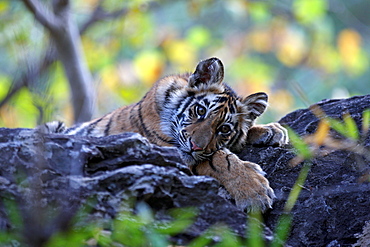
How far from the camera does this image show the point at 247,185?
2.82 metres

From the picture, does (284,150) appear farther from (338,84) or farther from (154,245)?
(338,84)

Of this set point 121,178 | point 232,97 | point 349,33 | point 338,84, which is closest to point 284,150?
point 232,97

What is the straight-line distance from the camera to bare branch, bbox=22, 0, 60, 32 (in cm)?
584

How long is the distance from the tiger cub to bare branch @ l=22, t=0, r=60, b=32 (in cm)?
221

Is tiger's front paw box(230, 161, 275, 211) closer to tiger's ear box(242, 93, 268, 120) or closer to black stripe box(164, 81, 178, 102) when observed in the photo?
tiger's ear box(242, 93, 268, 120)

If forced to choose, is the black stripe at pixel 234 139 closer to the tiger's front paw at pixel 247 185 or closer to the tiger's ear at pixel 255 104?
the tiger's ear at pixel 255 104

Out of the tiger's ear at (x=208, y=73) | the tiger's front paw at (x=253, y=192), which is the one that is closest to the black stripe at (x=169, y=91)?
the tiger's ear at (x=208, y=73)

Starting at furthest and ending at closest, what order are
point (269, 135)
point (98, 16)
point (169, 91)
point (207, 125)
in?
point (98, 16) < point (169, 91) < point (269, 135) < point (207, 125)

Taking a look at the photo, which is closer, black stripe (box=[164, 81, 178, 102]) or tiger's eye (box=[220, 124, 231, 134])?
tiger's eye (box=[220, 124, 231, 134])

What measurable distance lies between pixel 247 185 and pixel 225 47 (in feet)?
39.2

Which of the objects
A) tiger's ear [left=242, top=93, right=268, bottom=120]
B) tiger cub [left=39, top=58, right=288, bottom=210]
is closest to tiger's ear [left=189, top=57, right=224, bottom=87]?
tiger cub [left=39, top=58, right=288, bottom=210]

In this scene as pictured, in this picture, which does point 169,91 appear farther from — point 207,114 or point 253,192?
point 253,192

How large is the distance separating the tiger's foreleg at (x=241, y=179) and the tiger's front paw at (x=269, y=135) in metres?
0.40

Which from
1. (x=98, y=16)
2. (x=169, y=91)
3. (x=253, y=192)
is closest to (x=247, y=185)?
(x=253, y=192)
